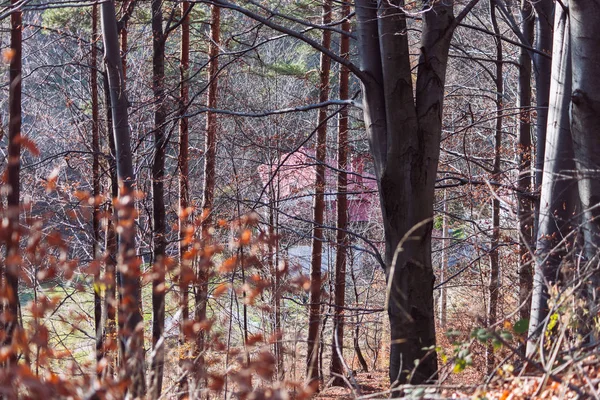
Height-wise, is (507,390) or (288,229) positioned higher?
(288,229)

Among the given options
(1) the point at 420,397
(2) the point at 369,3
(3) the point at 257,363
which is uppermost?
(2) the point at 369,3

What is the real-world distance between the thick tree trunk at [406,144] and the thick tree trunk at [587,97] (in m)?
1.24

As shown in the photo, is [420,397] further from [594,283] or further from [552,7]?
[552,7]

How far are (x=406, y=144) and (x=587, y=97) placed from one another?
1435 mm

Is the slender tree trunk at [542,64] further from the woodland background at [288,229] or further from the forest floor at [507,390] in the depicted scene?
the forest floor at [507,390]

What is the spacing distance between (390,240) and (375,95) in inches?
44.6

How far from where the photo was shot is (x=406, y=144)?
4969mm

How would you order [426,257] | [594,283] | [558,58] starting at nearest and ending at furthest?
1. [594,283]
2. [558,58]
3. [426,257]

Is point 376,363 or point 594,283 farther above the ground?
point 594,283

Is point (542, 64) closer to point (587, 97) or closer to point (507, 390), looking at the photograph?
point (587, 97)

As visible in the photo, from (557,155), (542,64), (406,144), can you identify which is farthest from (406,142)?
(542,64)

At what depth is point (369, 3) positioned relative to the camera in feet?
16.7

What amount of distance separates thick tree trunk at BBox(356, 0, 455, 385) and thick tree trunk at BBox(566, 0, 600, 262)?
124cm

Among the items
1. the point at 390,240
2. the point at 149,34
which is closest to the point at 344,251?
the point at 149,34
